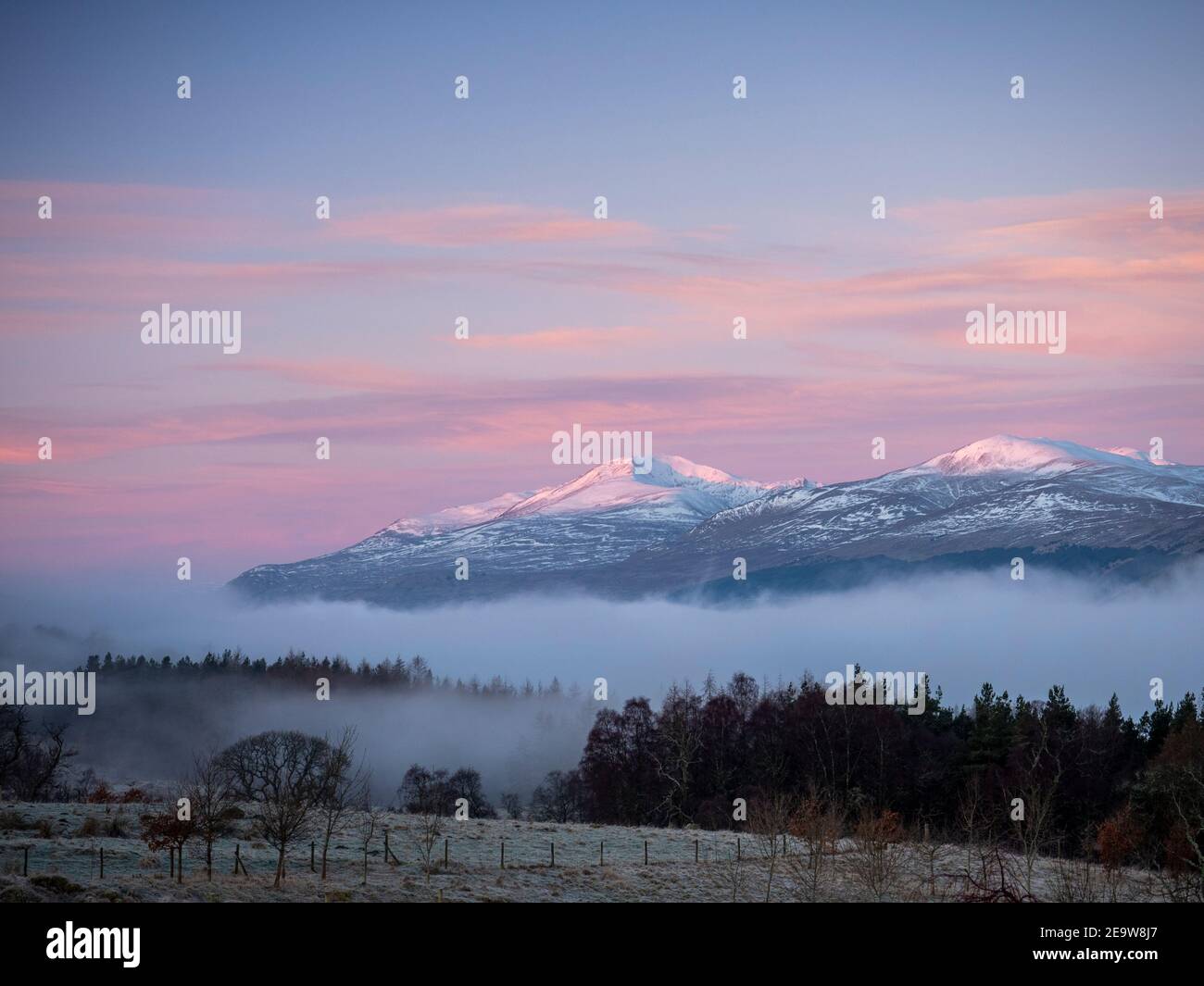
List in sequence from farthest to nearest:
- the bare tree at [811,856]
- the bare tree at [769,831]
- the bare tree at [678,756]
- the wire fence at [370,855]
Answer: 1. the bare tree at [678,756]
2. the bare tree at [769,831]
3. the bare tree at [811,856]
4. the wire fence at [370,855]

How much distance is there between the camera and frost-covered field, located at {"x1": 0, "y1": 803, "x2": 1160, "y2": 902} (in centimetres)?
4834

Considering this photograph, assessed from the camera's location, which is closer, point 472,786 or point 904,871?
point 904,871

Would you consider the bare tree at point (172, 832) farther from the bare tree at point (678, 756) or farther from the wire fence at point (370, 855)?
the bare tree at point (678, 756)

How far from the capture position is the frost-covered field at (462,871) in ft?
159

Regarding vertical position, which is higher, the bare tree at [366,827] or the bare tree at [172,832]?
the bare tree at [172,832]

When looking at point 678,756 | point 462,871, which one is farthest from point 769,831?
point 678,756

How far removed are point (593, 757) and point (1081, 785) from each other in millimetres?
44310

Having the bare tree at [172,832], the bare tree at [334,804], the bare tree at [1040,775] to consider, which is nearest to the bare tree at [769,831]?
the bare tree at [334,804]

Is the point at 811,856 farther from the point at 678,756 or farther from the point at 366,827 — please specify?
the point at 678,756

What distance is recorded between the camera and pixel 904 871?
A: 190ft
